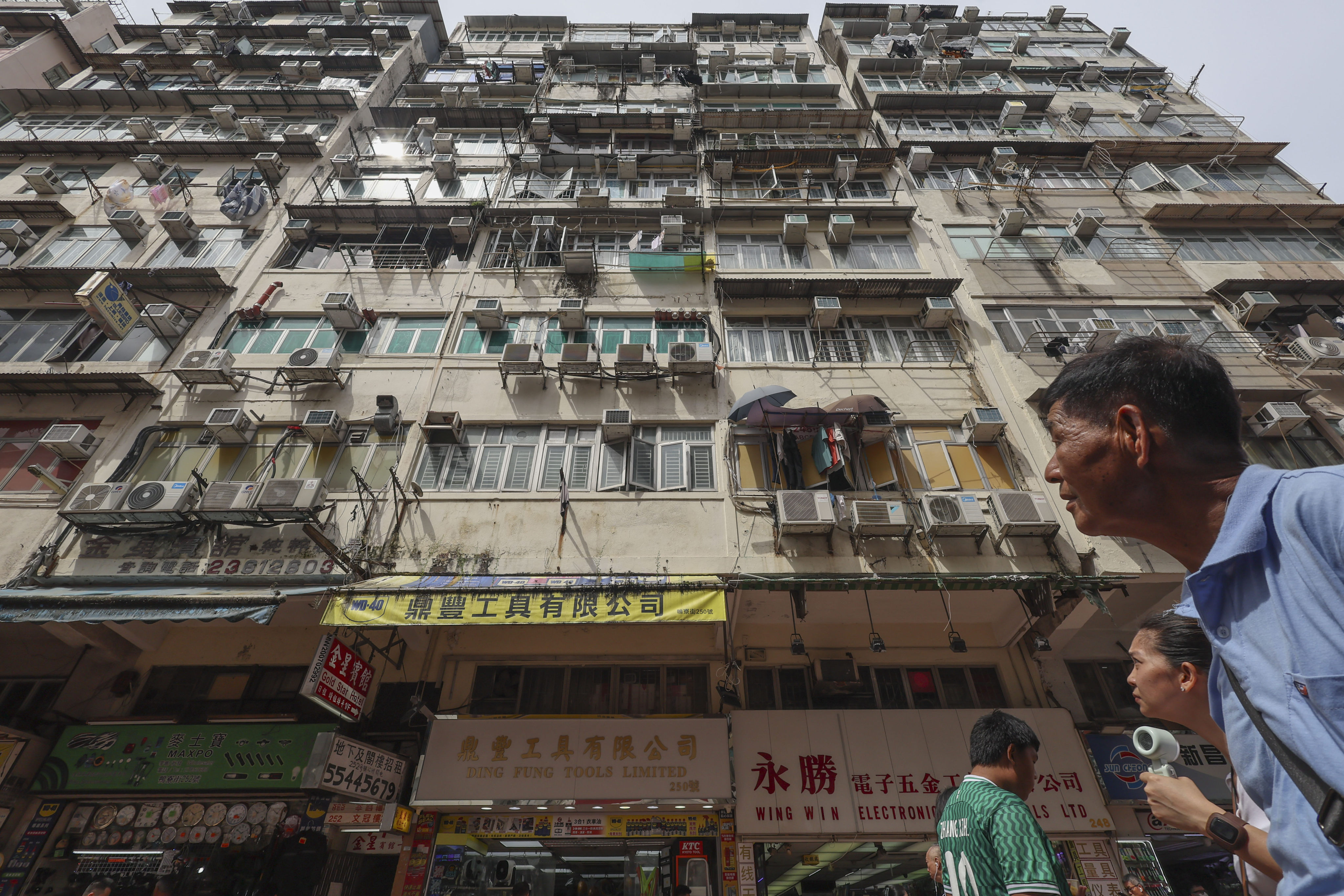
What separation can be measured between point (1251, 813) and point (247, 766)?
13.3 metres

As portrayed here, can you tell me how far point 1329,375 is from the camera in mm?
13094

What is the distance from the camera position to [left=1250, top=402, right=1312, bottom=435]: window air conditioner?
12.1m

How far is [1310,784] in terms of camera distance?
5.14 ft

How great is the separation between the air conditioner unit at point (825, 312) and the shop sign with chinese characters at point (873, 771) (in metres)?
9.38

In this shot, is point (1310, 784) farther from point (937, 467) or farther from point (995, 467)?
point (995, 467)

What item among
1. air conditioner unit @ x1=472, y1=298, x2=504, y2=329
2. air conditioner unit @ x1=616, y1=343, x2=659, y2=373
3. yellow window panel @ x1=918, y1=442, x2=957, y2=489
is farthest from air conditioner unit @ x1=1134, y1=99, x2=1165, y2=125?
air conditioner unit @ x1=472, y1=298, x2=504, y2=329

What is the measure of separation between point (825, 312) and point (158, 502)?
15107 millimetres

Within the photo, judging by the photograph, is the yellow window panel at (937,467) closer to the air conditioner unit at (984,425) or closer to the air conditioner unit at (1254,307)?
the air conditioner unit at (984,425)

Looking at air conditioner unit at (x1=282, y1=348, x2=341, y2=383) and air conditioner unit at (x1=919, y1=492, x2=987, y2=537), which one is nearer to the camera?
air conditioner unit at (x1=919, y1=492, x2=987, y2=537)

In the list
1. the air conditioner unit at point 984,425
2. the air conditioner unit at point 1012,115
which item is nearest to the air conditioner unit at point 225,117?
the air conditioner unit at point 984,425

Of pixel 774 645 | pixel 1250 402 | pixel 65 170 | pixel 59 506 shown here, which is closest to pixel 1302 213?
pixel 1250 402

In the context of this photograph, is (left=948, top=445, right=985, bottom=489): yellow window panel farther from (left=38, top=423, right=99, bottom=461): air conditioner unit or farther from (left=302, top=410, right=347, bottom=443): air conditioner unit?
(left=38, top=423, right=99, bottom=461): air conditioner unit

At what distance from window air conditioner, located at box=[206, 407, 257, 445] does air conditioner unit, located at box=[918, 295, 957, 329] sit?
55.5 feet

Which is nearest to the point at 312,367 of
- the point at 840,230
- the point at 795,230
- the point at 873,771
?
the point at 795,230
